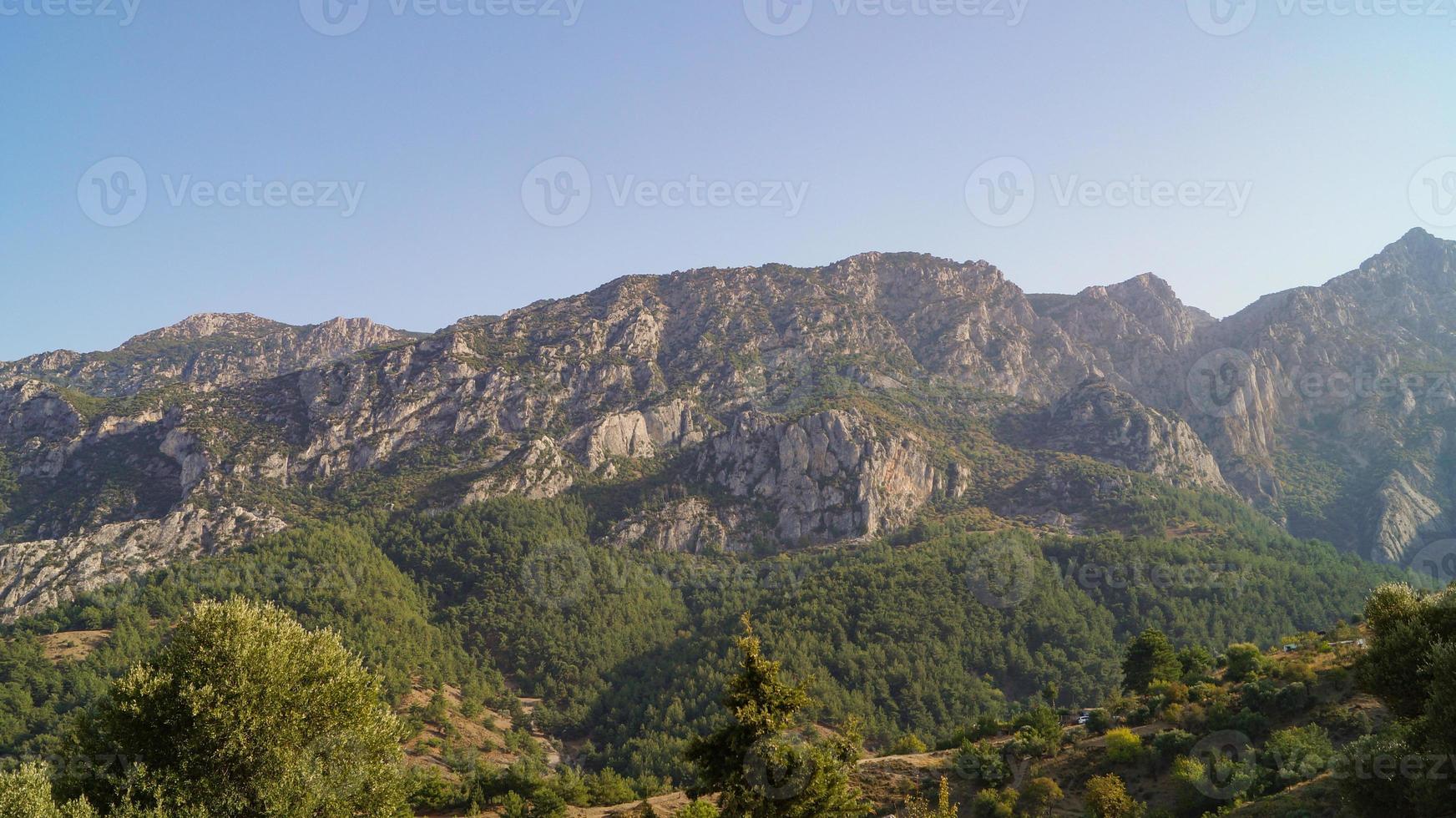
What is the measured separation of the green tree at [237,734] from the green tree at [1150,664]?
172ft

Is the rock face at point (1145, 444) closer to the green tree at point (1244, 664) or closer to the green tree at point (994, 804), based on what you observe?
the green tree at point (1244, 664)

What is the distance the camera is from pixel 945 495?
582 ft

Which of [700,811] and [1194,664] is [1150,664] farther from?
[700,811]

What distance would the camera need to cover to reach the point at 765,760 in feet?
60.0

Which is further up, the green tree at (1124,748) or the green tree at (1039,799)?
the green tree at (1124,748)

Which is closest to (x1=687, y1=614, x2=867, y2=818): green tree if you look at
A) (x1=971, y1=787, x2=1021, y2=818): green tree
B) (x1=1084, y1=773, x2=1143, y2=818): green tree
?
(x1=971, y1=787, x2=1021, y2=818): green tree

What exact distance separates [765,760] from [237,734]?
15250mm

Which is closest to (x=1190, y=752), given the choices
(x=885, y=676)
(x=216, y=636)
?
(x=216, y=636)

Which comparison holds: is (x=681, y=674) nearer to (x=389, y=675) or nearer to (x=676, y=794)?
(x=389, y=675)

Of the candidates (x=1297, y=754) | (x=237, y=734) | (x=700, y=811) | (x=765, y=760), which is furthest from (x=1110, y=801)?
(x=237, y=734)

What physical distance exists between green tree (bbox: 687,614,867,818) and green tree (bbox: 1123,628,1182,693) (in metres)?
43.0

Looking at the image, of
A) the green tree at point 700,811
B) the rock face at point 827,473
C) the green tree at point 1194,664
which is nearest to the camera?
the green tree at point 700,811

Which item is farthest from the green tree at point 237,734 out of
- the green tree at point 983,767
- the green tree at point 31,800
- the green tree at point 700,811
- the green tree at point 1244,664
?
the green tree at point 1244,664

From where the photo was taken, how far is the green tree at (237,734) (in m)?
19.1
